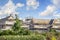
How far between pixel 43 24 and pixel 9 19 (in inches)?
358

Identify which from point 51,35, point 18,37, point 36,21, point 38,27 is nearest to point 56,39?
point 51,35

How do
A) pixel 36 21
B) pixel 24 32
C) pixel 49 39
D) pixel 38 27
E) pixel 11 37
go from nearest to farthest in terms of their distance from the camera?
pixel 11 37
pixel 24 32
pixel 49 39
pixel 38 27
pixel 36 21

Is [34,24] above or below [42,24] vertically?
above

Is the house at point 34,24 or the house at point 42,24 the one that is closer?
the house at point 42,24

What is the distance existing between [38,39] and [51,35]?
564cm

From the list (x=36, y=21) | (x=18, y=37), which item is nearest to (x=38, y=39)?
(x=18, y=37)

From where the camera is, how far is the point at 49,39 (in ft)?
90.1

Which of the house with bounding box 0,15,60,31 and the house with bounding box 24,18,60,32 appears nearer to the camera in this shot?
the house with bounding box 24,18,60,32

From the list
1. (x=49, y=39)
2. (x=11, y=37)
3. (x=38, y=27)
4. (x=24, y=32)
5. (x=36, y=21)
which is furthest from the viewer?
(x=36, y=21)

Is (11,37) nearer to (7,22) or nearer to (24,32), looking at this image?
(24,32)

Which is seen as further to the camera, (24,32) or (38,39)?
(24,32)

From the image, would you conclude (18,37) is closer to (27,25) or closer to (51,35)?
(51,35)

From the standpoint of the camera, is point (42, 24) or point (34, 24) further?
point (42, 24)

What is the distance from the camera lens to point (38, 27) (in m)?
58.2
